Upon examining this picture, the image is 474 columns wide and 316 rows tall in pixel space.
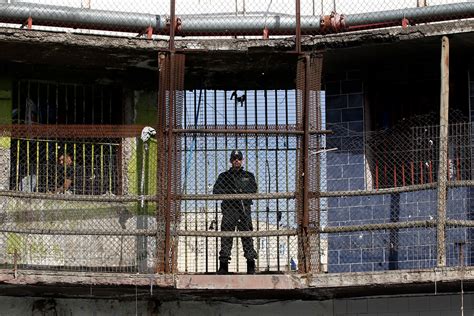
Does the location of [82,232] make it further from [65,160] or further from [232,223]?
[232,223]

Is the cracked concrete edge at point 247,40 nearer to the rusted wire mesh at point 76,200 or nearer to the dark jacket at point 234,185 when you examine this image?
the rusted wire mesh at point 76,200

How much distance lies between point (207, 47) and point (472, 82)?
140 inches

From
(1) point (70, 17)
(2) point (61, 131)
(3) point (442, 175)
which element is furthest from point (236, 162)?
(1) point (70, 17)

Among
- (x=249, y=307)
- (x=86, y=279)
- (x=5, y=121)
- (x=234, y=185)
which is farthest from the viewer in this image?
(x=5, y=121)

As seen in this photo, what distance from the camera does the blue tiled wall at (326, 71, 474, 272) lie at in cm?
1688

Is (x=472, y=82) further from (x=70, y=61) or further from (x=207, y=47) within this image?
(x=70, y=61)

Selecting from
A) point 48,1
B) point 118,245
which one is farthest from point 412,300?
point 48,1

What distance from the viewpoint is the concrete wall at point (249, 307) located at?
17.1m

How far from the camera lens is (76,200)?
54.1 feet

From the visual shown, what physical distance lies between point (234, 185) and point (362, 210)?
1.80 meters

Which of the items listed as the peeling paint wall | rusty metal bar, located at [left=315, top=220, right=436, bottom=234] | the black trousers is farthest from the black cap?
the peeling paint wall

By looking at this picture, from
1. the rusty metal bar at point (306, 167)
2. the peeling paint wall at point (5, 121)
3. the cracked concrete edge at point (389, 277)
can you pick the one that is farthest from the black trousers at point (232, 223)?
the peeling paint wall at point (5, 121)

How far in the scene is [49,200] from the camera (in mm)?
17141

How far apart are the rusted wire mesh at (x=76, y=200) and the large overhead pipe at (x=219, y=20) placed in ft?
4.48
